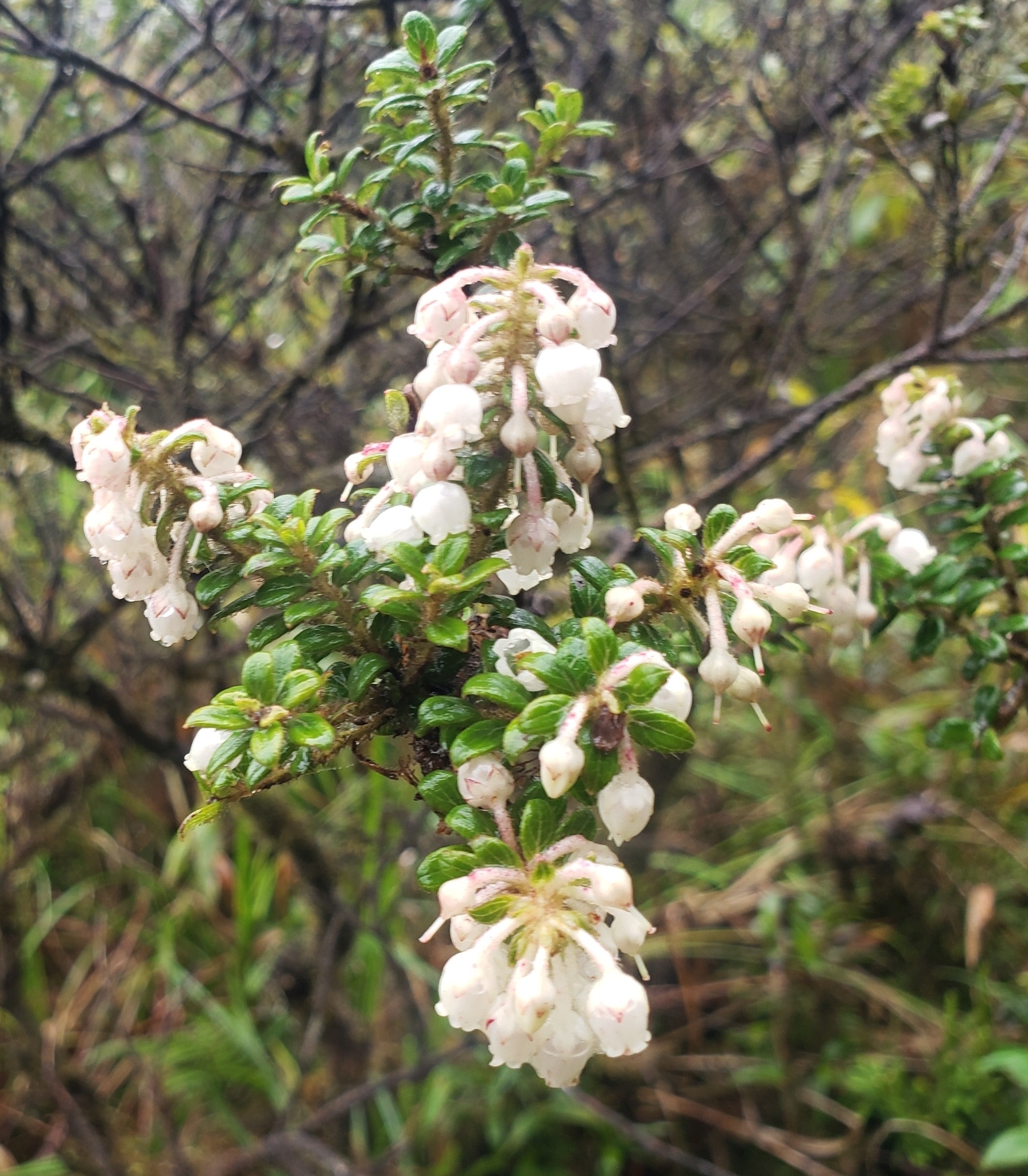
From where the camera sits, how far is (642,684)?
365 millimetres

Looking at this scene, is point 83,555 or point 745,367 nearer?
point 83,555

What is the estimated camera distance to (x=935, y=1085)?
1475 mm

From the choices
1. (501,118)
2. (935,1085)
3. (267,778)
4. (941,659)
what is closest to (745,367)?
(501,118)

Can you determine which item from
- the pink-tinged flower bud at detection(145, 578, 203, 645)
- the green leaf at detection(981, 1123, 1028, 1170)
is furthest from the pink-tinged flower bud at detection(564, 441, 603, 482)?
the green leaf at detection(981, 1123, 1028, 1170)

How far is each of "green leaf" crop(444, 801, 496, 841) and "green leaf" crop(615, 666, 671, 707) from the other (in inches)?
3.4

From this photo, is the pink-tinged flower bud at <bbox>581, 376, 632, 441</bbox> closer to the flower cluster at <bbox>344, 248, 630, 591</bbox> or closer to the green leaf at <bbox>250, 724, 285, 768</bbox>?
the flower cluster at <bbox>344, 248, 630, 591</bbox>

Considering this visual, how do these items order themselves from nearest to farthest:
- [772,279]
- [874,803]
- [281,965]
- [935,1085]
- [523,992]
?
1. [523,992]
2. [935,1085]
3. [772,279]
4. [281,965]
5. [874,803]

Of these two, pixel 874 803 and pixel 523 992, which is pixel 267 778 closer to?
pixel 523 992

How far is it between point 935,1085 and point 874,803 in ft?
2.46

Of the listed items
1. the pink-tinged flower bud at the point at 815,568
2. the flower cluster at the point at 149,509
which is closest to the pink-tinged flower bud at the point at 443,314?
the flower cluster at the point at 149,509

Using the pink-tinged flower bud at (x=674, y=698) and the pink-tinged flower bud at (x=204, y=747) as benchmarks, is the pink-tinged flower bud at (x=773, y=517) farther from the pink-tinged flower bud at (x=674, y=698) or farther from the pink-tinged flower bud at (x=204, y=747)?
the pink-tinged flower bud at (x=204, y=747)

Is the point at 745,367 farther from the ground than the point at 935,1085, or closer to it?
farther from the ground

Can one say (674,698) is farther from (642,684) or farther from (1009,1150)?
(1009,1150)

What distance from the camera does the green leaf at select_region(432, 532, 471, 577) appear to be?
40 cm
